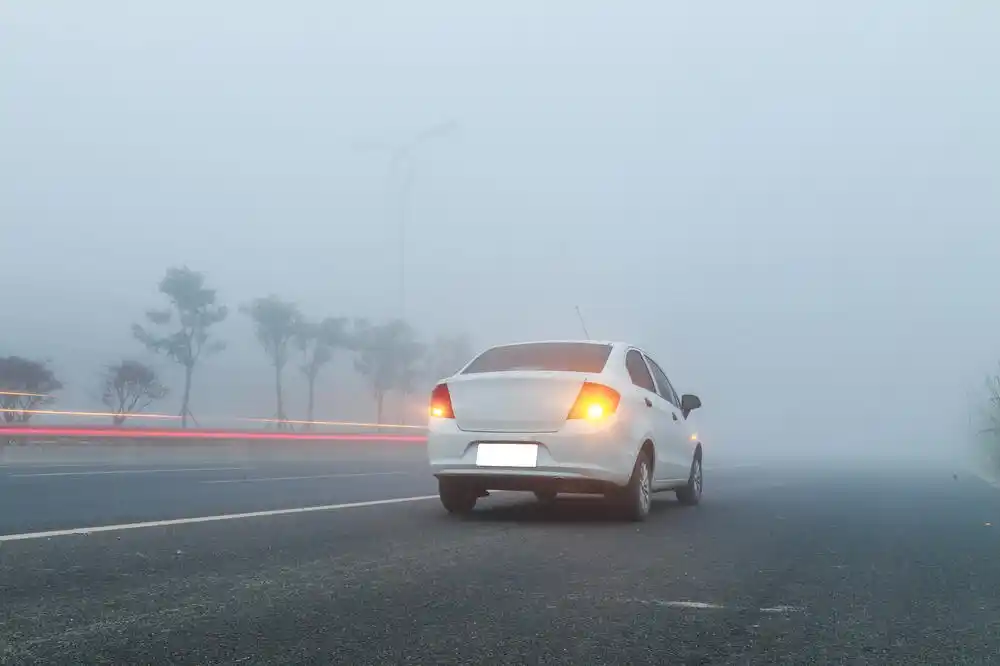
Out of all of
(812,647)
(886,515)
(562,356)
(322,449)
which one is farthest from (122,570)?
(322,449)

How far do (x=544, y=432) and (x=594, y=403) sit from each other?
50 cm

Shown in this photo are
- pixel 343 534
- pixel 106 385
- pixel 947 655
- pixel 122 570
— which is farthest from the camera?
pixel 106 385

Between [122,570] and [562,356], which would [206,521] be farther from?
[562,356]

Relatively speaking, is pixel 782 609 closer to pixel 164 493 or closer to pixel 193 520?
pixel 193 520

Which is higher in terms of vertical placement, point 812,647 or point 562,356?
point 562,356

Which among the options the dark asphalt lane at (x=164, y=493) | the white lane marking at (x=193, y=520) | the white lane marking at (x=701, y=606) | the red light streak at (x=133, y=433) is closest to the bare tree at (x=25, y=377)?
the red light streak at (x=133, y=433)

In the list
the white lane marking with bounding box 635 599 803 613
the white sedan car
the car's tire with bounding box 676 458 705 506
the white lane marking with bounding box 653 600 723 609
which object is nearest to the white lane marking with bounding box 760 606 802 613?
the white lane marking with bounding box 635 599 803 613

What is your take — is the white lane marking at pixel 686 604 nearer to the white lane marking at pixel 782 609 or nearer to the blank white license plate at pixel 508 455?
the white lane marking at pixel 782 609

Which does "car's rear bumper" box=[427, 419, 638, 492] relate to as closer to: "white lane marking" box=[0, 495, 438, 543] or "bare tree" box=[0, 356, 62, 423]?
"white lane marking" box=[0, 495, 438, 543]

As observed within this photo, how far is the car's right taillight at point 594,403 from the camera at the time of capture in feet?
29.6

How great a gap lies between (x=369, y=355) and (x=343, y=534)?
7101 centimetres

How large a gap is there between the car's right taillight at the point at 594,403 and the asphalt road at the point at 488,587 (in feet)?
3.09

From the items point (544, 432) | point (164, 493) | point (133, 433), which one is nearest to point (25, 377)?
point (133, 433)

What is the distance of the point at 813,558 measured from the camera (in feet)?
23.4
